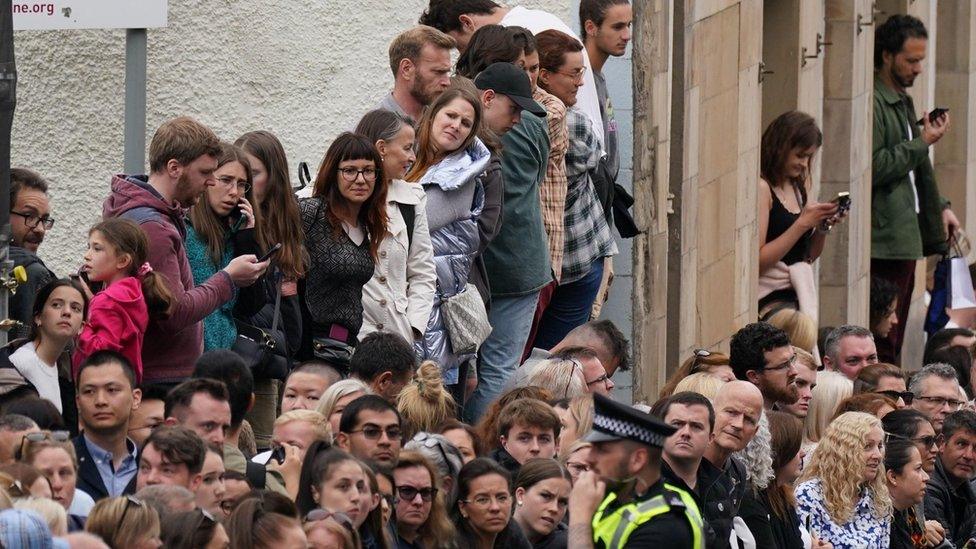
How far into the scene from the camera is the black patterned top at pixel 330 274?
11.1m

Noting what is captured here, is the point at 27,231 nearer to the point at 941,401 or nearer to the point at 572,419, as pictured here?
the point at 572,419

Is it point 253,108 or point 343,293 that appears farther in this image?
point 253,108

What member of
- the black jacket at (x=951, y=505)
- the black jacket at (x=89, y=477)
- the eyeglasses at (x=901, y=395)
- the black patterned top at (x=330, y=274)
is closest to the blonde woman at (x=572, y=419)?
the black patterned top at (x=330, y=274)

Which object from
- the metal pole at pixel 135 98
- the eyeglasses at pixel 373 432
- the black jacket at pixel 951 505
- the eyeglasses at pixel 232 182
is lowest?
the black jacket at pixel 951 505

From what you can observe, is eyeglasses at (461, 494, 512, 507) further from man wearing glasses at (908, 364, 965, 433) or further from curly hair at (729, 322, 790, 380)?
man wearing glasses at (908, 364, 965, 433)

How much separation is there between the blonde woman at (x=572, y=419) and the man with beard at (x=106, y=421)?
2.43 metres

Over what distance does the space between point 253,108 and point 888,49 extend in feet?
31.7

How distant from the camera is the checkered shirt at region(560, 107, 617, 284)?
13.5m

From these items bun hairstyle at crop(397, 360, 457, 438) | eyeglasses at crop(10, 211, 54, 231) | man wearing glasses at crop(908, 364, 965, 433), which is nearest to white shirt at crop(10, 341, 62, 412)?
eyeglasses at crop(10, 211, 54, 231)

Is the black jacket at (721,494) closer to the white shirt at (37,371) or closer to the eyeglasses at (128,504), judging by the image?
the white shirt at (37,371)

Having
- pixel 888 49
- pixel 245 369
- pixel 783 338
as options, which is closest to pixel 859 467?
pixel 783 338

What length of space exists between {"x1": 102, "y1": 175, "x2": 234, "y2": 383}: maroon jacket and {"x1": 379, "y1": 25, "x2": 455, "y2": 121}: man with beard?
232cm

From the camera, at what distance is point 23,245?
10.4 m

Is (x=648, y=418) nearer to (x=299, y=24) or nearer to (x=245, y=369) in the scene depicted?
(x=245, y=369)
